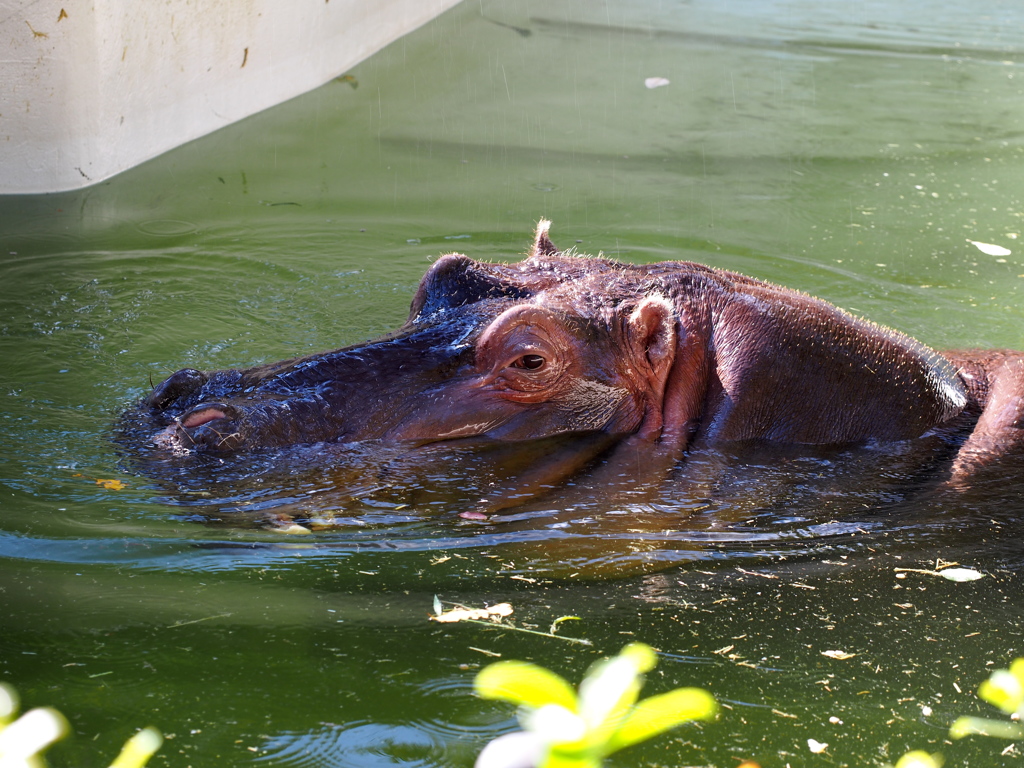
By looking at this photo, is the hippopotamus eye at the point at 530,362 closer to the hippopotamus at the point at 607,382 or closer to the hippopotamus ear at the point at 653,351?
the hippopotamus at the point at 607,382

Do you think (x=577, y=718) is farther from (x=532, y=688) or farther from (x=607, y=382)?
(x=607, y=382)

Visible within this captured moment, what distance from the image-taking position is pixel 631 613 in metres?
2.97

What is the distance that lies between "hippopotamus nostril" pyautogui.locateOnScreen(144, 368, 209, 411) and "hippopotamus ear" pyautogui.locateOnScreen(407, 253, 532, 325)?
0.77m

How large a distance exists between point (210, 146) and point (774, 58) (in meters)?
6.53

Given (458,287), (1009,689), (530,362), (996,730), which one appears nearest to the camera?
(1009,689)

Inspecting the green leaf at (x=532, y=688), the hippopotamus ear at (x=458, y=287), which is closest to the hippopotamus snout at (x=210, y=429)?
the hippopotamus ear at (x=458, y=287)

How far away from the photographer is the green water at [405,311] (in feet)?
8.29

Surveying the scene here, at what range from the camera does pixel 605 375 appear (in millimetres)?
3682

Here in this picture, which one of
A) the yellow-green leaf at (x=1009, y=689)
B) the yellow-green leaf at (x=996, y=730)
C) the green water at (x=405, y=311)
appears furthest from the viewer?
the green water at (x=405, y=311)

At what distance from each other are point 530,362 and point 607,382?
0.27 meters

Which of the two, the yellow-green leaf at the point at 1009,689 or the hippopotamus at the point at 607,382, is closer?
the yellow-green leaf at the point at 1009,689

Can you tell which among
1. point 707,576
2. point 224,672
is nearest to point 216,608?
point 224,672

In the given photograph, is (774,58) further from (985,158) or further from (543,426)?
(543,426)

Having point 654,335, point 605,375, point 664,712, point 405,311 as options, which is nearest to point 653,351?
point 654,335
